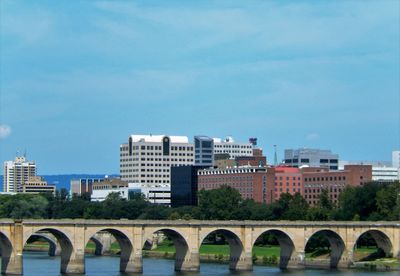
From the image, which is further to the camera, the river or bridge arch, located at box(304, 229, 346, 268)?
bridge arch, located at box(304, 229, 346, 268)

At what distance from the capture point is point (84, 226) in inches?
5281

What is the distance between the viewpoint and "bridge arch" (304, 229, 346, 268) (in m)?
148

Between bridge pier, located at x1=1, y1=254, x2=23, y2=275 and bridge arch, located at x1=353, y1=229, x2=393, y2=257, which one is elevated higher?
bridge arch, located at x1=353, y1=229, x2=393, y2=257

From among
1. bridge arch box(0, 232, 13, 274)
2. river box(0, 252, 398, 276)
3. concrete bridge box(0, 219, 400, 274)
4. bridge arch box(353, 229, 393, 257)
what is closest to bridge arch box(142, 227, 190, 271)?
concrete bridge box(0, 219, 400, 274)

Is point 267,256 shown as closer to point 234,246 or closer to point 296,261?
point 296,261

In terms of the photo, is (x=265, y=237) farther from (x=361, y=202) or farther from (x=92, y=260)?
(x=92, y=260)

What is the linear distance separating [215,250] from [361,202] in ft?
79.1

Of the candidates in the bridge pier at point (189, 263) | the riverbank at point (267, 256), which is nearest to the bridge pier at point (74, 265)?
the bridge pier at point (189, 263)

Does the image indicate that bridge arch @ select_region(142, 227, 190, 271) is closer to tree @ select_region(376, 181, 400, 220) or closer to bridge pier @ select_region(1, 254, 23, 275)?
bridge pier @ select_region(1, 254, 23, 275)

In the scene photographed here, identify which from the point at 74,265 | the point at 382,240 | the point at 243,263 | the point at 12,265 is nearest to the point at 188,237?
the point at 243,263

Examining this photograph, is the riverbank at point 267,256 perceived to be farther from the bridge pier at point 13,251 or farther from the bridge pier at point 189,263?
the bridge pier at point 13,251

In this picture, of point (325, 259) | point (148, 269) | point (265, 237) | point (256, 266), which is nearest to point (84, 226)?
point (148, 269)

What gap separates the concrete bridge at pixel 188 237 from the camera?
12900 centimetres

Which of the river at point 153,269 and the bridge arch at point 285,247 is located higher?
the bridge arch at point 285,247
